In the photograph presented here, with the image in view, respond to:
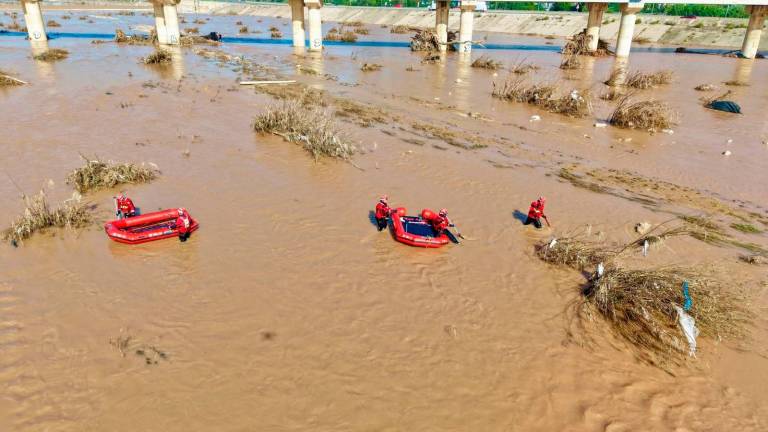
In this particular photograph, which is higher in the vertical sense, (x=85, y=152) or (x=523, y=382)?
(x=85, y=152)

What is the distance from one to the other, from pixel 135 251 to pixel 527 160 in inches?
372

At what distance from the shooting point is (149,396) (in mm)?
4379

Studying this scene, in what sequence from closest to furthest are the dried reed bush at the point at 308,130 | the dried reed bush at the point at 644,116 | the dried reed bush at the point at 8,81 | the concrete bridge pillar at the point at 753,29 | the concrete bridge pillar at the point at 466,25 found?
the dried reed bush at the point at 308,130 → the dried reed bush at the point at 644,116 → the dried reed bush at the point at 8,81 → the concrete bridge pillar at the point at 753,29 → the concrete bridge pillar at the point at 466,25

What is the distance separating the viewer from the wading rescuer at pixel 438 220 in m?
7.33

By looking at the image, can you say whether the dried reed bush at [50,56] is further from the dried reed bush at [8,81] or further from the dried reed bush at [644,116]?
the dried reed bush at [644,116]

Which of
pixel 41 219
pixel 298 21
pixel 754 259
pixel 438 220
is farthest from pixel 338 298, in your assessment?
pixel 298 21

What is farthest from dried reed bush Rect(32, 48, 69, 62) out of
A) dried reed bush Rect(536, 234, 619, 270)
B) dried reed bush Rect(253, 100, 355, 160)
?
dried reed bush Rect(536, 234, 619, 270)

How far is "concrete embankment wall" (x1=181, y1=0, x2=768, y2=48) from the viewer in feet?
150

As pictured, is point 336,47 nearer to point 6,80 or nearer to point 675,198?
point 6,80

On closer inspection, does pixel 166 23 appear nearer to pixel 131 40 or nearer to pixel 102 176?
pixel 131 40

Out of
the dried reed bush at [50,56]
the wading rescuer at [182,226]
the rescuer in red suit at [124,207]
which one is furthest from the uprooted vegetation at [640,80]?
the dried reed bush at [50,56]

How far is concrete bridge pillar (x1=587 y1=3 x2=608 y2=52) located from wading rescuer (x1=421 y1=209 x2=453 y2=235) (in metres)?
38.0

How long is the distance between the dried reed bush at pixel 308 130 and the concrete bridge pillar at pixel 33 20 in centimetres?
3287

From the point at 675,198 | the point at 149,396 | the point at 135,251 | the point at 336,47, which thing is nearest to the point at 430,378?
the point at 149,396
